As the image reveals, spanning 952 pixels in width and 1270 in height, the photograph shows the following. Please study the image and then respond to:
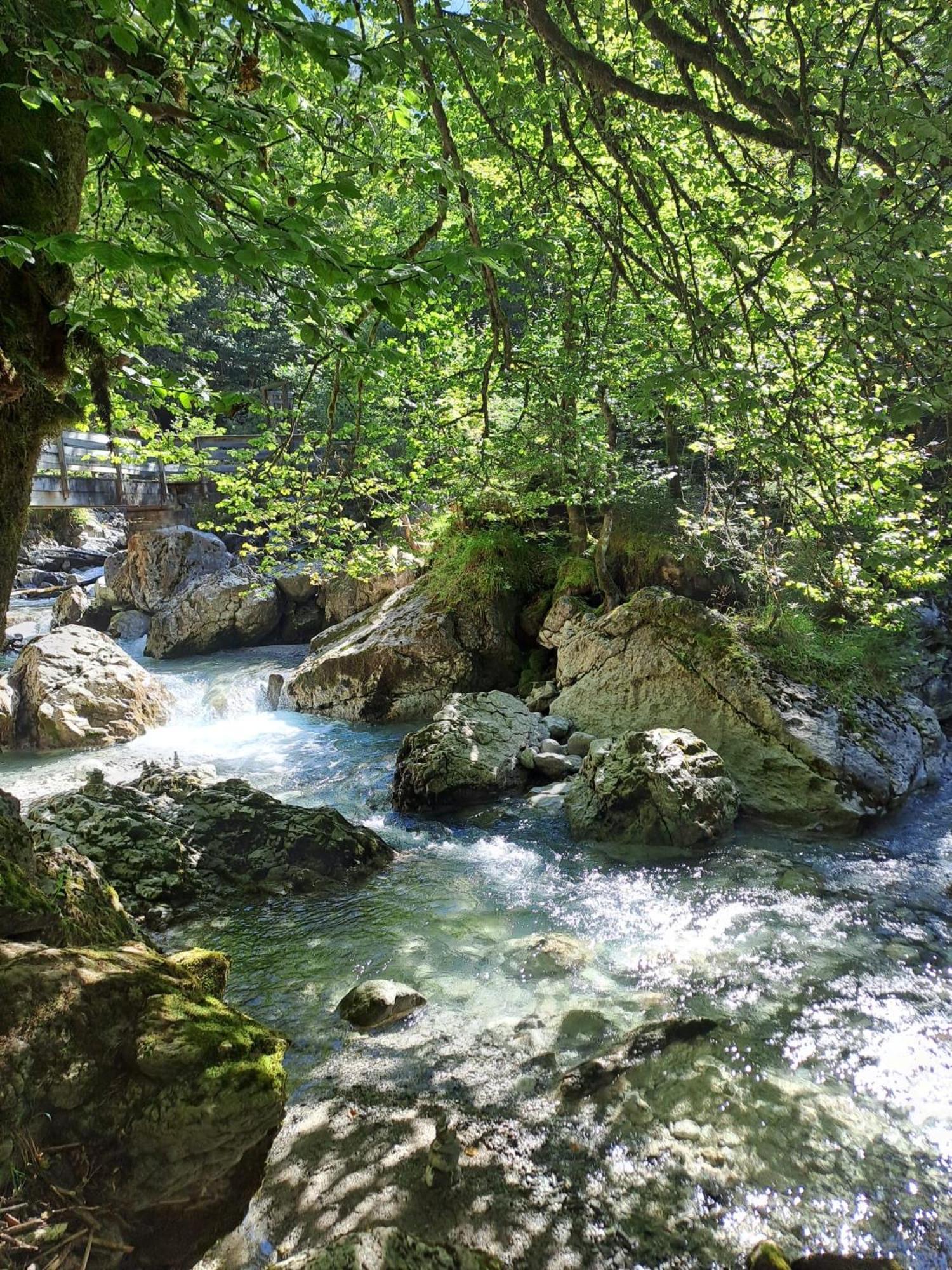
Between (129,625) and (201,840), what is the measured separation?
1428 cm

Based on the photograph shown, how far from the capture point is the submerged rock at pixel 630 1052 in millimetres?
3471

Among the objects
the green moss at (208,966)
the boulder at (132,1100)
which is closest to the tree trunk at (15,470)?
the boulder at (132,1100)

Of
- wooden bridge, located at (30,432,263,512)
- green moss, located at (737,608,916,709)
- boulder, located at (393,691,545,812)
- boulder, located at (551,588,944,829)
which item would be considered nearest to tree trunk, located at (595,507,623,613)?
boulder, located at (551,588,944,829)

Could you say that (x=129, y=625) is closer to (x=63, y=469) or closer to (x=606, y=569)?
(x=63, y=469)

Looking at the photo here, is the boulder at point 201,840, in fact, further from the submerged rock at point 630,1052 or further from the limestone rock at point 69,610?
the limestone rock at point 69,610

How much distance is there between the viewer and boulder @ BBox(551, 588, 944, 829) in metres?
7.25

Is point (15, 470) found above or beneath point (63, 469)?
beneath

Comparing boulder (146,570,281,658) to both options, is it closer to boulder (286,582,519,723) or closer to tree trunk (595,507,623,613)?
boulder (286,582,519,723)

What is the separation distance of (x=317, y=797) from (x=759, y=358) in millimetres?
6578

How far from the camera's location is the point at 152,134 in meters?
2.29

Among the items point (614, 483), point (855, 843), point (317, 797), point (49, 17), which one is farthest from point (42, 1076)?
point (614, 483)

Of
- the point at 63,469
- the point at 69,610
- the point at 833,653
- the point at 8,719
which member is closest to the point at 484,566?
the point at 833,653

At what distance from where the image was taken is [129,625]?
1828cm

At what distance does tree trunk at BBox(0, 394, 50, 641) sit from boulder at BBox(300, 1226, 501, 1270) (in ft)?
8.87
